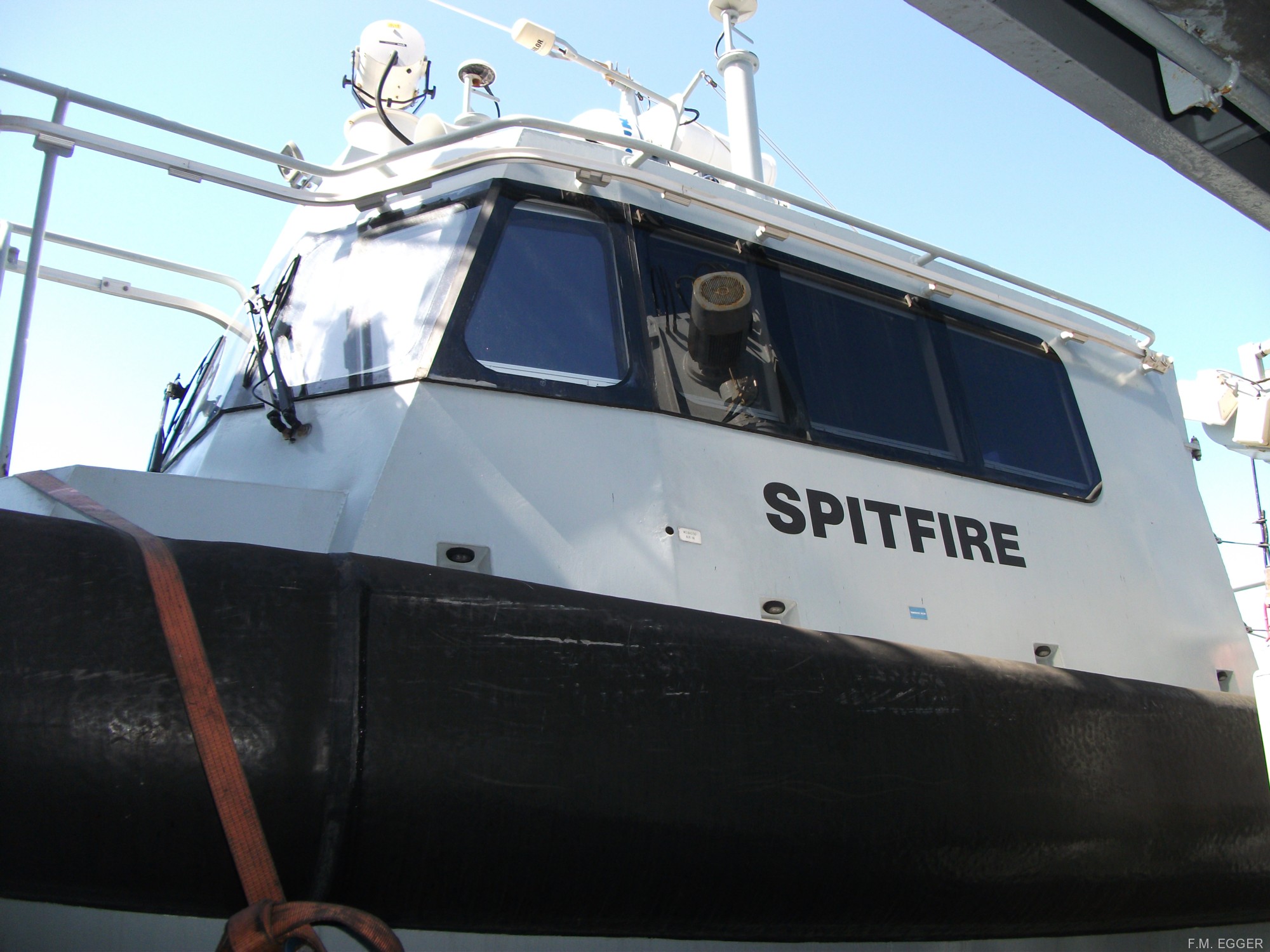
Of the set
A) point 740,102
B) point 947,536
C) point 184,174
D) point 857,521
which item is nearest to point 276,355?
point 184,174

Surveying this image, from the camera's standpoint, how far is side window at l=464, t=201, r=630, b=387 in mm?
2713

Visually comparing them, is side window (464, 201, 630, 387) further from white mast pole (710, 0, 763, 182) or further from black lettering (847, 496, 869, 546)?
white mast pole (710, 0, 763, 182)

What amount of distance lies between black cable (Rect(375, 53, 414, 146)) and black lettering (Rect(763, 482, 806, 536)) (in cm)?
201

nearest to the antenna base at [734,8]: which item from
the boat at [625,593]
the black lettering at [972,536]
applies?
the boat at [625,593]

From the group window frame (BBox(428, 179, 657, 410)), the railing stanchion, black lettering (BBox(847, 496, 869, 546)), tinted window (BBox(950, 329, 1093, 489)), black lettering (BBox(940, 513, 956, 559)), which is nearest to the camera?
the railing stanchion

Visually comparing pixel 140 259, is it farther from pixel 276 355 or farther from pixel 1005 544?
pixel 1005 544

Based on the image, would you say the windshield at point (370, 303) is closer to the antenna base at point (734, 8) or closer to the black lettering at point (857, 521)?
the black lettering at point (857, 521)

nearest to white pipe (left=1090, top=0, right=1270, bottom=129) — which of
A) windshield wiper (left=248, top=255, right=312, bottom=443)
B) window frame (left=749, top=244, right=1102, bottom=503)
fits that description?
window frame (left=749, top=244, right=1102, bottom=503)

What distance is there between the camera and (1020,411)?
356 centimetres

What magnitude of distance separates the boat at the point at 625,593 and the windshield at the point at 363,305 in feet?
0.05

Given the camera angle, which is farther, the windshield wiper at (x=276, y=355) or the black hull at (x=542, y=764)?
the windshield wiper at (x=276, y=355)

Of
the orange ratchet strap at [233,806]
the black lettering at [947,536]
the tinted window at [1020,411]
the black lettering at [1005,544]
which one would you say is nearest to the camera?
the orange ratchet strap at [233,806]

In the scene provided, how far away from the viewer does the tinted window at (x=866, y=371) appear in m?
3.08

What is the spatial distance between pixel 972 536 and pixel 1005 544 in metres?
0.13
